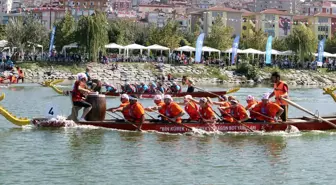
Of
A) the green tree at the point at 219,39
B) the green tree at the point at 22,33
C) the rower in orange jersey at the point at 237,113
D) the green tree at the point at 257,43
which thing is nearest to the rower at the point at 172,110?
the rower in orange jersey at the point at 237,113

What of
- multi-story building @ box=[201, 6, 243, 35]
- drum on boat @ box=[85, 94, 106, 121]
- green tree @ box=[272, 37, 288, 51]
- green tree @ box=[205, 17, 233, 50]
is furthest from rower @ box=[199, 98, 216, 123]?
multi-story building @ box=[201, 6, 243, 35]

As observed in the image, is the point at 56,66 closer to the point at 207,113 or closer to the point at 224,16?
the point at 207,113

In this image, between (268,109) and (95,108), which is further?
(268,109)

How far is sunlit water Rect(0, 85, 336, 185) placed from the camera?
67.6ft

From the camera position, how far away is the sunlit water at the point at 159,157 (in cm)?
2061

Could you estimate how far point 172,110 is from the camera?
28141 millimetres

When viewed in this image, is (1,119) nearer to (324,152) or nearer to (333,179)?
(324,152)

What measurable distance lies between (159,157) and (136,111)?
4.55 meters

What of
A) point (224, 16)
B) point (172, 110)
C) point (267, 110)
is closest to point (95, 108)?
point (172, 110)

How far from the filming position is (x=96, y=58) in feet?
276

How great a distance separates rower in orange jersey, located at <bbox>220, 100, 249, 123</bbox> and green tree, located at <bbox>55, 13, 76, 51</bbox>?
63308mm

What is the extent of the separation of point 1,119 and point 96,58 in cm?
5135

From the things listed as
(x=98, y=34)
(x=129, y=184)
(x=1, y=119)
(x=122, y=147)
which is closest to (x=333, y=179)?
(x=129, y=184)

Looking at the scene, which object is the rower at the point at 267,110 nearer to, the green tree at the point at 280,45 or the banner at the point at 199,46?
the banner at the point at 199,46
